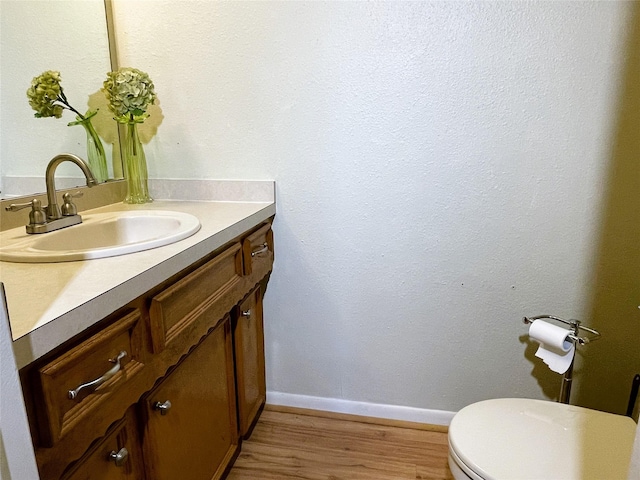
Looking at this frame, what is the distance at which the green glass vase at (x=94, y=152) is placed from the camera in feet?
5.09

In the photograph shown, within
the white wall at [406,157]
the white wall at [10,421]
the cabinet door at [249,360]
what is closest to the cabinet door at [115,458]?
the white wall at [10,421]

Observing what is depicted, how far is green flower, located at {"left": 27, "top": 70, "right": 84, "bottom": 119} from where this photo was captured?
1.34 metres

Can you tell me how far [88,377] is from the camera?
29.6 inches

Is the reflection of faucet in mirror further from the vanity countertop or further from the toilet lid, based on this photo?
the toilet lid

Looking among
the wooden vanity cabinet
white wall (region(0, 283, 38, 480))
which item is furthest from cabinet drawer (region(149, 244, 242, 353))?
white wall (region(0, 283, 38, 480))

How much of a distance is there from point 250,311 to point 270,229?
0.30m

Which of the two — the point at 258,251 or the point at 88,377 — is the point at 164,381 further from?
the point at 258,251

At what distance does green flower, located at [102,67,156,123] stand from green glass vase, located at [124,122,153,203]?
0.11 metres

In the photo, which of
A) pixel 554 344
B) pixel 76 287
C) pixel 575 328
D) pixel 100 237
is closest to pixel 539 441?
pixel 554 344

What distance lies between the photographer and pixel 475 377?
5.54 feet

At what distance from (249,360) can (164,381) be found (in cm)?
58

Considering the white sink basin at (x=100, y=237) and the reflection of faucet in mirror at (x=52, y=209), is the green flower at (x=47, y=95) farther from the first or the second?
the white sink basin at (x=100, y=237)

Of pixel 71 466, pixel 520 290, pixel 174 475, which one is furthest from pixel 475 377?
pixel 71 466

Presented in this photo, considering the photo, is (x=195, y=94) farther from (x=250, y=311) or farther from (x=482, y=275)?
(x=482, y=275)
